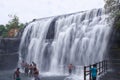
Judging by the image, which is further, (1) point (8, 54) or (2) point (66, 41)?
(1) point (8, 54)

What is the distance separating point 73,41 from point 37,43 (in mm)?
9881

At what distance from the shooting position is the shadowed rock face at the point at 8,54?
5124 centimetres

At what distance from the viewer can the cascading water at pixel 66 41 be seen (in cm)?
3747

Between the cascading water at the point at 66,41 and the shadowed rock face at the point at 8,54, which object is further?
the shadowed rock face at the point at 8,54

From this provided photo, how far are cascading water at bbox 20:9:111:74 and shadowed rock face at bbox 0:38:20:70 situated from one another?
4.11 ft

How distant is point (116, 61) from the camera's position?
1319 inches

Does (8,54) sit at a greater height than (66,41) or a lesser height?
lesser

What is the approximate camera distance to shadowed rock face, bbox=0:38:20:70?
168ft

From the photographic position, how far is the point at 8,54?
2053 inches

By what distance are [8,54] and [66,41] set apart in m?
13.6

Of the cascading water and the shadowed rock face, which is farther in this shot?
the shadowed rock face

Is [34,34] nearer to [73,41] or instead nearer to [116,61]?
[73,41]

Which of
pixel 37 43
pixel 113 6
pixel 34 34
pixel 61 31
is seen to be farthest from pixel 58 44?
pixel 113 6

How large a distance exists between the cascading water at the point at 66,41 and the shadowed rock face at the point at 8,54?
1252mm
